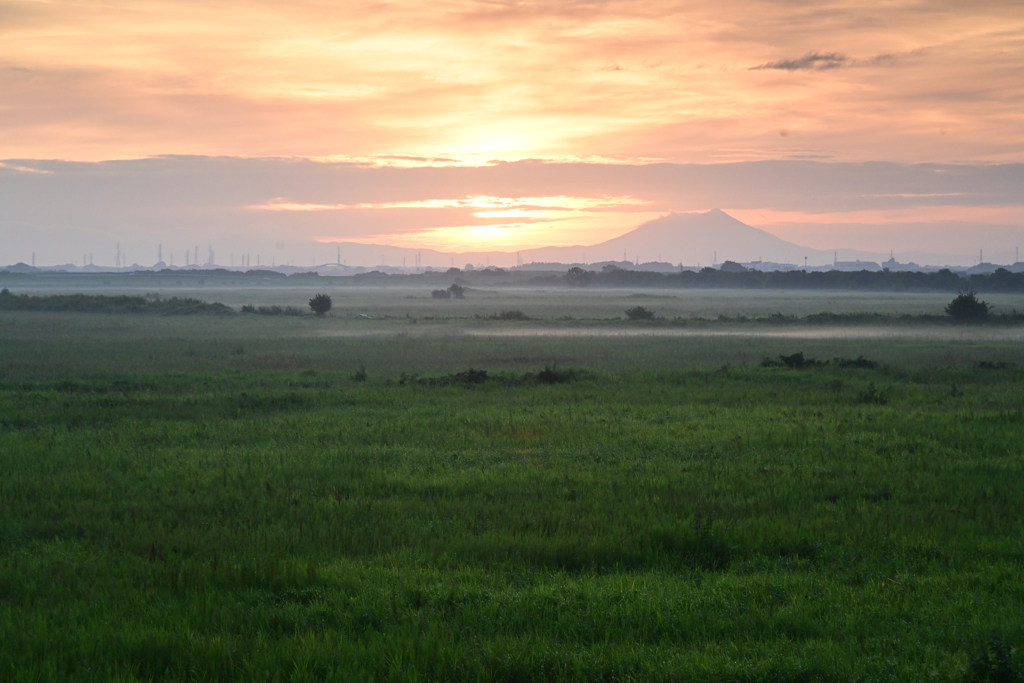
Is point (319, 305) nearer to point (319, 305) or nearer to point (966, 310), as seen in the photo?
point (319, 305)

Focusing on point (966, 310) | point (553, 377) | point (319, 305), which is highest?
point (966, 310)

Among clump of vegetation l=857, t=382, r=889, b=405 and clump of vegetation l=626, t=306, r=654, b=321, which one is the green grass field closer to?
clump of vegetation l=857, t=382, r=889, b=405

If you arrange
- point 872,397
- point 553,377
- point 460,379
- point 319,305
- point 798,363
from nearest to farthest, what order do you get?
point 872,397 → point 460,379 → point 553,377 → point 798,363 → point 319,305

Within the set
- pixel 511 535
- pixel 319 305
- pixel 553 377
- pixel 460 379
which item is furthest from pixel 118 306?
pixel 511 535

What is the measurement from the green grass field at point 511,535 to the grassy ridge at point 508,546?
41mm

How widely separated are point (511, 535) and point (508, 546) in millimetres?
502

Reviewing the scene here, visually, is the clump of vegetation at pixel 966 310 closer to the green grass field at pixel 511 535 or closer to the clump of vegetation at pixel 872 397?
the green grass field at pixel 511 535

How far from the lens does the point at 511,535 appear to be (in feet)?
35.3

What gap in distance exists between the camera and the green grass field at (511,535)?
7.27m

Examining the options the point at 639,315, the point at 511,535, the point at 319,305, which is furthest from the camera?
the point at 319,305

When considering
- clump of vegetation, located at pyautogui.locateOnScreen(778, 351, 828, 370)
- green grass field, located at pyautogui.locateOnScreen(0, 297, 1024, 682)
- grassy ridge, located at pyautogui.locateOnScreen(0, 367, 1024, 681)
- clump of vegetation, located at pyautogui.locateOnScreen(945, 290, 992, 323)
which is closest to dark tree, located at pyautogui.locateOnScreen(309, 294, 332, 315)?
green grass field, located at pyautogui.locateOnScreen(0, 297, 1024, 682)

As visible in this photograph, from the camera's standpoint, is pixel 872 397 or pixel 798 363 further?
pixel 798 363

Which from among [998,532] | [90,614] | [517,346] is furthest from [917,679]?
[517,346]

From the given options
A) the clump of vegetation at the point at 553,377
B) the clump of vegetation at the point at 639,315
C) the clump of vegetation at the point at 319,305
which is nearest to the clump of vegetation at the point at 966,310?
the clump of vegetation at the point at 639,315
